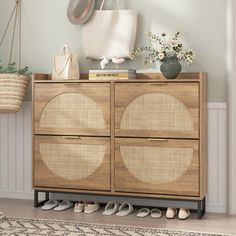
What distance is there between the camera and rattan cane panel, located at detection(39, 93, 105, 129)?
12.3ft

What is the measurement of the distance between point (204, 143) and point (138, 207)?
717 mm

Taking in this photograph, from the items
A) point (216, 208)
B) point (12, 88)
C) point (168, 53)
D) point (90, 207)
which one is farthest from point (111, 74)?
point (216, 208)

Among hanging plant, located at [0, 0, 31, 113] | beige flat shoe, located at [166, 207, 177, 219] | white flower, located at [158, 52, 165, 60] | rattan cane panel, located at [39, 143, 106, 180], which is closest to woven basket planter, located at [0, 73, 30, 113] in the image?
hanging plant, located at [0, 0, 31, 113]

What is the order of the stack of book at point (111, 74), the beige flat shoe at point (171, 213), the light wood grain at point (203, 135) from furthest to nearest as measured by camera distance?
1. the stack of book at point (111, 74)
2. the beige flat shoe at point (171, 213)
3. the light wood grain at point (203, 135)

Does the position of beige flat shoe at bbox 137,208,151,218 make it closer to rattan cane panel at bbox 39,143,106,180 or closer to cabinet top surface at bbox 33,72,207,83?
rattan cane panel at bbox 39,143,106,180

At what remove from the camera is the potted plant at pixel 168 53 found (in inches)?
143

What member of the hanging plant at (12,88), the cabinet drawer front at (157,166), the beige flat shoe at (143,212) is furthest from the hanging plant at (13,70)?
the beige flat shoe at (143,212)

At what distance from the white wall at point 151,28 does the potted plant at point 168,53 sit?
0.06m

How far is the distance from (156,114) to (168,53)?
0.47 metres

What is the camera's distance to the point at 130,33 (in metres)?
3.89

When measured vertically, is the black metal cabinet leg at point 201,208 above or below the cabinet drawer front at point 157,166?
below

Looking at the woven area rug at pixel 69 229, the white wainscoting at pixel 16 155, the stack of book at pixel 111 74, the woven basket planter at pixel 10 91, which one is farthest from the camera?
the white wainscoting at pixel 16 155

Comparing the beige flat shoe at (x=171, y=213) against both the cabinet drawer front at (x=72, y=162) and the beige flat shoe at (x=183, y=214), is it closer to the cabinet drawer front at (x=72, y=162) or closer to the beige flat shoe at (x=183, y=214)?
the beige flat shoe at (x=183, y=214)

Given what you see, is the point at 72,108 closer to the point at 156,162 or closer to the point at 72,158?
the point at 72,158
